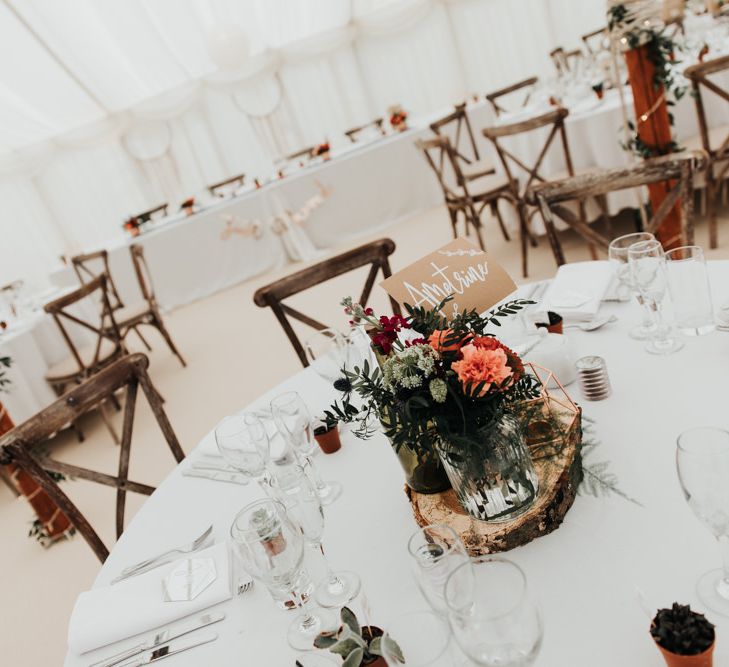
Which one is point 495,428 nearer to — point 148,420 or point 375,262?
point 375,262

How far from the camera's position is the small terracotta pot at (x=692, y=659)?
0.63 m

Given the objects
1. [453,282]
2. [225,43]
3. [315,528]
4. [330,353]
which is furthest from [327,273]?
[225,43]

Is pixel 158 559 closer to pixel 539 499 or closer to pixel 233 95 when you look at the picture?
pixel 539 499

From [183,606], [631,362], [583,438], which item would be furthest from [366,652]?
[631,362]

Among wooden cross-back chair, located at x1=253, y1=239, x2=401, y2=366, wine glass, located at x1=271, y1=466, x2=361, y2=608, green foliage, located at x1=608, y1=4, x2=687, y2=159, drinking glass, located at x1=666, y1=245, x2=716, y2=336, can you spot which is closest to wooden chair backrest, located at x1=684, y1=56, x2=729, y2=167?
green foliage, located at x1=608, y1=4, x2=687, y2=159

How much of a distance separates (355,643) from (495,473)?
0.30 metres

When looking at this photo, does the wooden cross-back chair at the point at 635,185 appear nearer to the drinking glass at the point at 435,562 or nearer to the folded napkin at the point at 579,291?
the folded napkin at the point at 579,291

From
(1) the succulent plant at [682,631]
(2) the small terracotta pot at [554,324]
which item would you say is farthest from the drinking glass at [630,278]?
(1) the succulent plant at [682,631]

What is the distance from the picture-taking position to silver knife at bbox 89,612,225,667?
3.14 ft

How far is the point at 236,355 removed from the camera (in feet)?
14.9

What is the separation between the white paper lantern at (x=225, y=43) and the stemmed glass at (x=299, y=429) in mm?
6542

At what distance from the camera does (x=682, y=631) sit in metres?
0.65

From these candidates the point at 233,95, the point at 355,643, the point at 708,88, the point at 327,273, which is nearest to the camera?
the point at 355,643

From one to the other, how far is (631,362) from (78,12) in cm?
705
